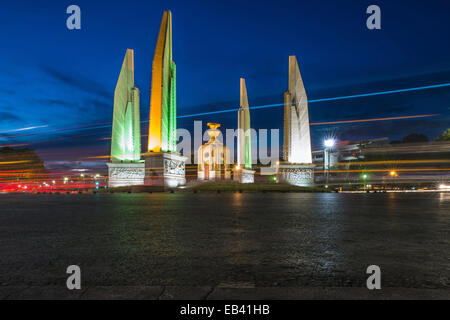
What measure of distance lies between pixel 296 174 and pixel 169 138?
48.5 feet

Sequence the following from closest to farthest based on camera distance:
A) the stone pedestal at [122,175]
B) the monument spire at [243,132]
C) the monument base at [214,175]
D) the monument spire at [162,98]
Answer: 1. the monument spire at [162,98]
2. the stone pedestal at [122,175]
3. the monument spire at [243,132]
4. the monument base at [214,175]

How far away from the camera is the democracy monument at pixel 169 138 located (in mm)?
31609

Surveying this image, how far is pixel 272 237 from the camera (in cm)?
387

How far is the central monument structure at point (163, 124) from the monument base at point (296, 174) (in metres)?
11.6

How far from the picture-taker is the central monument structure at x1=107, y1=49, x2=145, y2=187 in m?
36.2

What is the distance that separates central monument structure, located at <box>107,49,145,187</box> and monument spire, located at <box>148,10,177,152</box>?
20.1 ft

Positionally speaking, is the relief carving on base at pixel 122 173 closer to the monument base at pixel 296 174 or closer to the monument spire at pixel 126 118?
A: the monument spire at pixel 126 118

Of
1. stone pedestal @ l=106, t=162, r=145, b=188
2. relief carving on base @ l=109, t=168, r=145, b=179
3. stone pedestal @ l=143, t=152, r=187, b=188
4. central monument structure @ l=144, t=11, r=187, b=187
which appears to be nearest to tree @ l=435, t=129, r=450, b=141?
central monument structure @ l=144, t=11, r=187, b=187

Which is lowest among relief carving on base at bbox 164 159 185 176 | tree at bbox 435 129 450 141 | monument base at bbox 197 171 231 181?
monument base at bbox 197 171 231 181

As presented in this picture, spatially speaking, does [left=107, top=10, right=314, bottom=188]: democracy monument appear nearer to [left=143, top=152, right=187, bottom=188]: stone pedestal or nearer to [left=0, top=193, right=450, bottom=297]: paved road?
[left=143, top=152, right=187, bottom=188]: stone pedestal

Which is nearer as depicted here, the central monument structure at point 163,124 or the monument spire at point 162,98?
the central monument structure at point 163,124

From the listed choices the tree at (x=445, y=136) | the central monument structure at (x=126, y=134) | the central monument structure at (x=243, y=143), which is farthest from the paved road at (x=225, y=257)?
the tree at (x=445, y=136)
